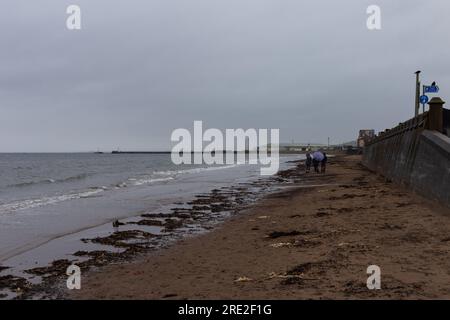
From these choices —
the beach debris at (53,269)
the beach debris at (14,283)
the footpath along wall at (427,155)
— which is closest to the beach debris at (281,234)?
the footpath along wall at (427,155)

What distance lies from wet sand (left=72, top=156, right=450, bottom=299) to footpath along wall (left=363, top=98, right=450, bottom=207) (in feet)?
2.51

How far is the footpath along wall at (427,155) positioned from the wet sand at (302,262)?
76 centimetres

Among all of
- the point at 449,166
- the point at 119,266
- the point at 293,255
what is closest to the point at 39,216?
the point at 119,266

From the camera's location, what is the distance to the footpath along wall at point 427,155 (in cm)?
1198

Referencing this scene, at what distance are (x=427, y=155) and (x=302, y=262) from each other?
8.77 metres

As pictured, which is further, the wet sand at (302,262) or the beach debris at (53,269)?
the beach debris at (53,269)

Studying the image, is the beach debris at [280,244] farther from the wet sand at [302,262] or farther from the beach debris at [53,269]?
the beach debris at [53,269]

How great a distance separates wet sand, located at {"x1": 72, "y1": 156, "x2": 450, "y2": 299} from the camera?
5754 millimetres

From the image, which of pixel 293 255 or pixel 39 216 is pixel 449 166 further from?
pixel 39 216

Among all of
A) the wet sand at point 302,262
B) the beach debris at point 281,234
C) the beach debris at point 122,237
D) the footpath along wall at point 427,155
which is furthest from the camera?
the footpath along wall at point 427,155

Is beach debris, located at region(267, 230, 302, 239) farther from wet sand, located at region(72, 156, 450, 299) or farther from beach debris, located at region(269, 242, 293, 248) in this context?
beach debris, located at region(269, 242, 293, 248)

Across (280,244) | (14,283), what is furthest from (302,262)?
(14,283)

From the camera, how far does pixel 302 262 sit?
283 inches
